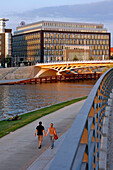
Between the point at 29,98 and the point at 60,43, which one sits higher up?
the point at 60,43

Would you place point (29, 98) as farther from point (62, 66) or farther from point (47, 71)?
point (47, 71)

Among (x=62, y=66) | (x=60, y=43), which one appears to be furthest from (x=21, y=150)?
(x=60, y=43)

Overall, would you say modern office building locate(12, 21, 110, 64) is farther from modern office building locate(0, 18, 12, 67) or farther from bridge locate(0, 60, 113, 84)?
bridge locate(0, 60, 113, 84)

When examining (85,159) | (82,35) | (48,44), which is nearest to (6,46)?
(48,44)

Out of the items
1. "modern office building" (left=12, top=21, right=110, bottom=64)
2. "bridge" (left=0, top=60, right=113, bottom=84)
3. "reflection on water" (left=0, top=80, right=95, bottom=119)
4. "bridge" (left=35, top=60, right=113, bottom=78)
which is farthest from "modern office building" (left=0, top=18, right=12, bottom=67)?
"reflection on water" (left=0, top=80, right=95, bottom=119)

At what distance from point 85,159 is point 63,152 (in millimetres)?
1068

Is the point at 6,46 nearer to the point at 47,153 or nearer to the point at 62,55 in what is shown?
the point at 62,55

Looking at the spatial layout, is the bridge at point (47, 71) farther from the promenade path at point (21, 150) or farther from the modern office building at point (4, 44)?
the promenade path at point (21, 150)

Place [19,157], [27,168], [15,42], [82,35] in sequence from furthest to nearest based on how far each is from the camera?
[15,42], [82,35], [19,157], [27,168]

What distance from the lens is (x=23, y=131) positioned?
814 inches

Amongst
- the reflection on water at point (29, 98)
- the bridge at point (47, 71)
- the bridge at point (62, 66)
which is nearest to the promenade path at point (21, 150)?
the reflection on water at point (29, 98)

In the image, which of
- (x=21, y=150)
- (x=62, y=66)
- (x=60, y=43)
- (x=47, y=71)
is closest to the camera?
(x=21, y=150)

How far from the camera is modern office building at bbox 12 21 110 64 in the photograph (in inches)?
6024

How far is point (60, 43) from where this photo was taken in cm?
15650
